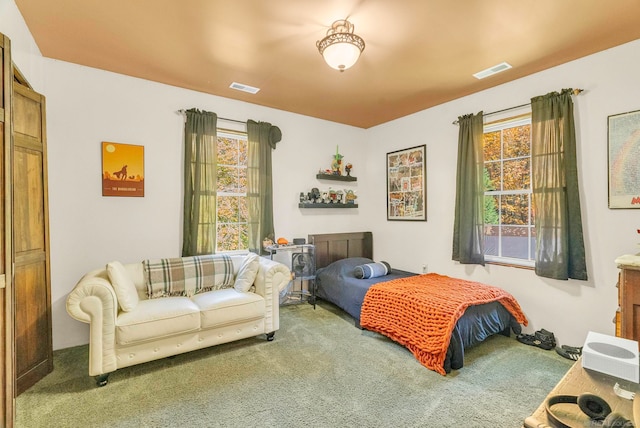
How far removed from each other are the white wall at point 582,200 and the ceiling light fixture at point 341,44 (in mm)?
2047

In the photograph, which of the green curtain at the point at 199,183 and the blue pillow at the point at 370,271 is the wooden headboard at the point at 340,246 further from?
the green curtain at the point at 199,183

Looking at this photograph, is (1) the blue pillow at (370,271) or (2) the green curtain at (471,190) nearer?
(2) the green curtain at (471,190)

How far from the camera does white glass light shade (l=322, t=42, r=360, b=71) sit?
221 centimetres

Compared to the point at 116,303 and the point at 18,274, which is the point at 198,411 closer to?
the point at 116,303

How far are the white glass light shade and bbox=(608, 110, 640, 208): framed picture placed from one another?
7.59 feet

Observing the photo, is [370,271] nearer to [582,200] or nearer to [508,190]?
[508,190]

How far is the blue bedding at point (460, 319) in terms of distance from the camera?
2.48 metres

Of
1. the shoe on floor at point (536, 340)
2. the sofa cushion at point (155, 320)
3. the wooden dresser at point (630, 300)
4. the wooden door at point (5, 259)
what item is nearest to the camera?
the wooden door at point (5, 259)

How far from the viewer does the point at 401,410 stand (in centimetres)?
199

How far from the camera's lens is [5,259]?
1576 mm

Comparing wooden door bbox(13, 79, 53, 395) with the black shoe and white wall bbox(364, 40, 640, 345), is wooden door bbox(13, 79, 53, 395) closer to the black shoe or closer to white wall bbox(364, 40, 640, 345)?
white wall bbox(364, 40, 640, 345)

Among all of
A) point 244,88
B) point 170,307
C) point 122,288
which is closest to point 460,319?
point 170,307

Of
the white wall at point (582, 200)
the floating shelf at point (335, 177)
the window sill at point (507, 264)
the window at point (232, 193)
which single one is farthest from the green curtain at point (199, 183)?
the window sill at point (507, 264)

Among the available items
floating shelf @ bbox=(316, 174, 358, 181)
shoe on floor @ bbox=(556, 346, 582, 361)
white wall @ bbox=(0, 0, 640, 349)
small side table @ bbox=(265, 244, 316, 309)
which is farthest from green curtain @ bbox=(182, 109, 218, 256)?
shoe on floor @ bbox=(556, 346, 582, 361)
